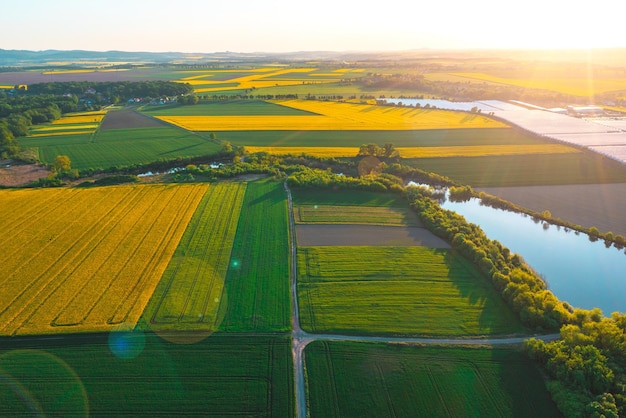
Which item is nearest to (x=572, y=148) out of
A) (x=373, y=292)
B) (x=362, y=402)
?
(x=373, y=292)

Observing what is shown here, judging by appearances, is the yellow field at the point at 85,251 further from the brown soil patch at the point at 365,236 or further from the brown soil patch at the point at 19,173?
the brown soil patch at the point at 365,236

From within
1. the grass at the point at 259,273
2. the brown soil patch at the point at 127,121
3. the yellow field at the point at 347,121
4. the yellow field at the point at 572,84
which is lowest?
the grass at the point at 259,273

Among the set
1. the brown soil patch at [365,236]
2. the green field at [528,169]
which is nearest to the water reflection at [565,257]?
the brown soil patch at [365,236]

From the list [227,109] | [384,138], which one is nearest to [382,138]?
[384,138]

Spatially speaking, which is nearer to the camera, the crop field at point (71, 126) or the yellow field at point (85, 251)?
the yellow field at point (85, 251)

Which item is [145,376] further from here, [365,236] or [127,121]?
[127,121]

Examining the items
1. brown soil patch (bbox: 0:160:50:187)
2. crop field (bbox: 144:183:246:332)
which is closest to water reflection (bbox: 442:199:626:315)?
crop field (bbox: 144:183:246:332)

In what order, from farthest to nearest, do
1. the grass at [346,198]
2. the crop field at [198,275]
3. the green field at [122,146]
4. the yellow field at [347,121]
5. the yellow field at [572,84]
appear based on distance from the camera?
the yellow field at [572,84], the yellow field at [347,121], the green field at [122,146], the grass at [346,198], the crop field at [198,275]
